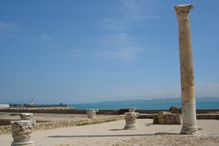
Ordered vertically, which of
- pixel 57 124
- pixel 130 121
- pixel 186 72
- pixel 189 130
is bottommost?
pixel 189 130

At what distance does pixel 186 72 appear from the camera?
19.7m

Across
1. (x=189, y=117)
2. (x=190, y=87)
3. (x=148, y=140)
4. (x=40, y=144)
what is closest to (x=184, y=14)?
(x=190, y=87)

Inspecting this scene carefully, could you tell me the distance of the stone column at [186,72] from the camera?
63.7ft

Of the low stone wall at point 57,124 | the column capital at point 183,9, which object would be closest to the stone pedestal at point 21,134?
the low stone wall at point 57,124

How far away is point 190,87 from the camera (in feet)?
63.9

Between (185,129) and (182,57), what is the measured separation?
354 centimetres

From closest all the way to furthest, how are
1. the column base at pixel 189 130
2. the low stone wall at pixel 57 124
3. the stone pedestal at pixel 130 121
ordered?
the column base at pixel 189 130
the low stone wall at pixel 57 124
the stone pedestal at pixel 130 121

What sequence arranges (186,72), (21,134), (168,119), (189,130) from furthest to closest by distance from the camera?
(168,119), (186,72), (189,130), (21,134)

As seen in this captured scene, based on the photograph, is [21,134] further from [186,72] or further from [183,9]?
[183,9]

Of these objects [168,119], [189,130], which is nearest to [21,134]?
[189,130]

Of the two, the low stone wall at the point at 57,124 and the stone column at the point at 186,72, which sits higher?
the stone column at the point at 186,72

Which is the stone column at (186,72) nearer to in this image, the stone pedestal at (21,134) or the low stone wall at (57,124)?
the stone pedestal at (21,134)

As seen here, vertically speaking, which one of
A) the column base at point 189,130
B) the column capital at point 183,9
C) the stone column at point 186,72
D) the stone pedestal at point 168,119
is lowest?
the column base at point 189,130

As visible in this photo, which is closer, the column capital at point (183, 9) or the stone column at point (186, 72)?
the stone column at point (186, 72)
